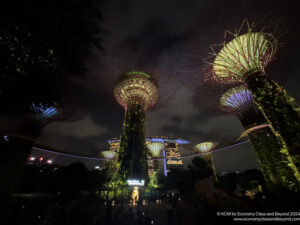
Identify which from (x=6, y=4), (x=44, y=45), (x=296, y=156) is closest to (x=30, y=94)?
(x=44, y=45)

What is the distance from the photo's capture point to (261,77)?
1116 centimetres

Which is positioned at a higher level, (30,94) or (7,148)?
(7,148)

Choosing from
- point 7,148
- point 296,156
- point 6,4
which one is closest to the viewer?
point 6,4

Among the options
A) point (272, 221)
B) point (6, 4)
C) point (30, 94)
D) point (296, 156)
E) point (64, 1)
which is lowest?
point (272, 221)

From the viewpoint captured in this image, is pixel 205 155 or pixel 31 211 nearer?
pixel 31 211

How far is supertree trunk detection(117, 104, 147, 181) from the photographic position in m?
23.0

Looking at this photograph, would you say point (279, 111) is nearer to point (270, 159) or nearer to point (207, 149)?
point (270, 159)

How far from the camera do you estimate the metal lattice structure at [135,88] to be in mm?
28700

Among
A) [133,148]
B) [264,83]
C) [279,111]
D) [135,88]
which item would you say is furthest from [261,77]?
[135,88]

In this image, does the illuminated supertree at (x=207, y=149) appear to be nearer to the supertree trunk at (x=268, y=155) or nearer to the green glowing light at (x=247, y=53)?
the supertree trunk at (x=268, y=155)

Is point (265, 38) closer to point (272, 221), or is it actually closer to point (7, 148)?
point (272, 221)

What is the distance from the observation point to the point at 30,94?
6.14 m

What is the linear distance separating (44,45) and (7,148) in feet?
70.9

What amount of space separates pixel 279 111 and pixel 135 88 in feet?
77.1
